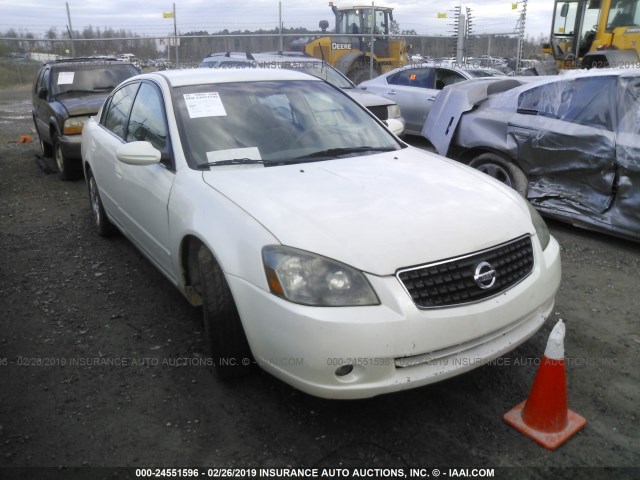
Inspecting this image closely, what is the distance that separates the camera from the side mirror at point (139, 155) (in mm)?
3270

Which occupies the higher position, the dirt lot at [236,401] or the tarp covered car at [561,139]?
the tarp covered car at [561,139]

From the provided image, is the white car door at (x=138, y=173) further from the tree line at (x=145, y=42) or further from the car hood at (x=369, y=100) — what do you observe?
the tree line at (x=145, y=42)

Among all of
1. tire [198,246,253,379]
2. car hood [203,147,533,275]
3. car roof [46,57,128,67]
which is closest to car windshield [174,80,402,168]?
car hood [203,147,533,275]

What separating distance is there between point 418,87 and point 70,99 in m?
5.96

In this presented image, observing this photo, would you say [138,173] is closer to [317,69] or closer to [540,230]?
[540,230]

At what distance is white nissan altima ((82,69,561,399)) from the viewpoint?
2.35 meters

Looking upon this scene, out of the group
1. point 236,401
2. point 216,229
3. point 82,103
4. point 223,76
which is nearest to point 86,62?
point 82,103

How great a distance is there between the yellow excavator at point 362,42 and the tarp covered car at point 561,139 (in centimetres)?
1154

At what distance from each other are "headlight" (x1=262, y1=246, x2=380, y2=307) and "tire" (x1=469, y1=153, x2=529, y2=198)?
12.2 ft

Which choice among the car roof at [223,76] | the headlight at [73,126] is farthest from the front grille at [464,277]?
the headlight at [73,126]

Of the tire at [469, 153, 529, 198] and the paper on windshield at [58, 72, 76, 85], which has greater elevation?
the paper on windshield at [58, 72, 76, 85]

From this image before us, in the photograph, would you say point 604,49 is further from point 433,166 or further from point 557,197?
point 433,166

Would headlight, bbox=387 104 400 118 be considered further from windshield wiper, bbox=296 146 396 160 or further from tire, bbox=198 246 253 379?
tire, bbox=198 246 253 379

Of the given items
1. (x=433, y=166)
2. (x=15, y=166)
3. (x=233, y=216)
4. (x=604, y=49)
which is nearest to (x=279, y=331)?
(x=233, y=216)
